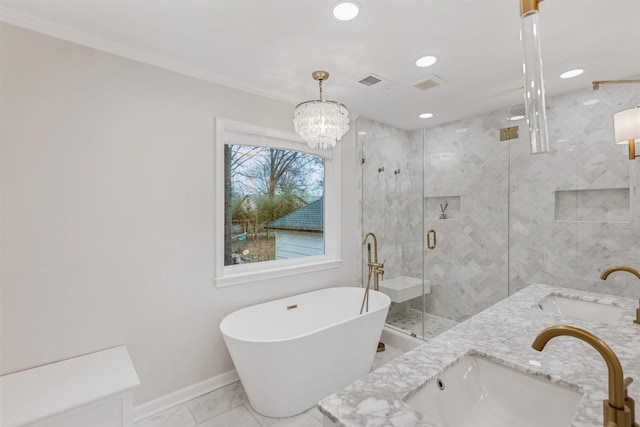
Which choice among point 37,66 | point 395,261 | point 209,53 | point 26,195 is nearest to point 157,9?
point 209,53

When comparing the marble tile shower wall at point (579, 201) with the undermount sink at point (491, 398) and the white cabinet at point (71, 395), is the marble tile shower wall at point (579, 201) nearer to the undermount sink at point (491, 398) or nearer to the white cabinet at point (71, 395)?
the undermount sink at point (491, 398)

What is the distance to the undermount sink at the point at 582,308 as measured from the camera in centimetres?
158

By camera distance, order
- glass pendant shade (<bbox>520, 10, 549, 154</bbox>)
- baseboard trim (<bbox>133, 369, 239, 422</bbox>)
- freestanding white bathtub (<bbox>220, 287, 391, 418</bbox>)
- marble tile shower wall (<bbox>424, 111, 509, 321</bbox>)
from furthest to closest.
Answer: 1. marble tile shower wall (<bbox>424, 111, 509, 321</bbox>)
2. baseboard trim (<bbox>133, 369, 239, 422</bbox>)
3. freestanding white bathtub (<bbox>220, 287, 391, 418</bbox>)
4. glass pendant shade (<bbox>520, 10, 549, 154</bbox>)

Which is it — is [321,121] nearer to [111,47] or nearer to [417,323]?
[111,47]

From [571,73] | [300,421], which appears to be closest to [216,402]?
[300,421]

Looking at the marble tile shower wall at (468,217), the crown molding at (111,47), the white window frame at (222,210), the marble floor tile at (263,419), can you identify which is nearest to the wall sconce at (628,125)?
the marble tile shower wall at (468,217)

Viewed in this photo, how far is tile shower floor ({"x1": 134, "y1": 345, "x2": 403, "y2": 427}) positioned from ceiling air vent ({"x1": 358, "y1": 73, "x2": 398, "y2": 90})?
263 cm

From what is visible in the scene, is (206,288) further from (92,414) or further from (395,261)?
(395,261)

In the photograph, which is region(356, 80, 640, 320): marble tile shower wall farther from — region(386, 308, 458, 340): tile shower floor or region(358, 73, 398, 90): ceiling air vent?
region(358, 73, 398, 90): ceiling air vent

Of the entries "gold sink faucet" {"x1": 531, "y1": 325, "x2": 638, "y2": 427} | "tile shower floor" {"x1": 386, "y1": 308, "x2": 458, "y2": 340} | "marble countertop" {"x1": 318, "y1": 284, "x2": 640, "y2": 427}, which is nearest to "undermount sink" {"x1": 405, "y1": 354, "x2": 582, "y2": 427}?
"marble countertop" {"x1": 318, "y1": 284, "x2": 640, "y2": 427}

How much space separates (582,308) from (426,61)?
1.92 meters

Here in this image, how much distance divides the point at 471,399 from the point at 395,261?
2.65m

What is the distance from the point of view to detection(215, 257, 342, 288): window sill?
2449 millimetres

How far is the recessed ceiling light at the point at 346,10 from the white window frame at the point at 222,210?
4.09ft
